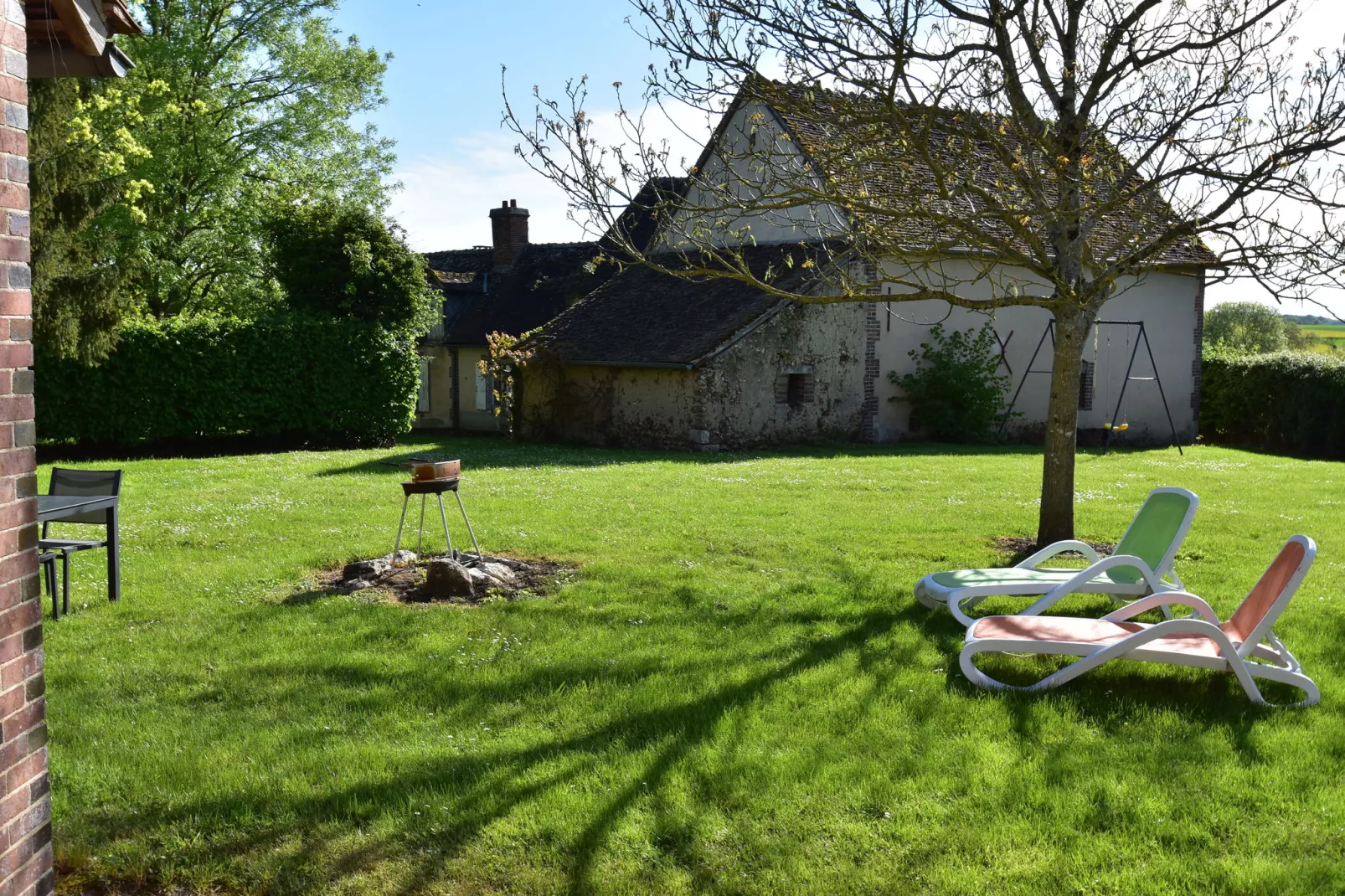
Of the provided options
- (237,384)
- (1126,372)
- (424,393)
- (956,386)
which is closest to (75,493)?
(237,384)

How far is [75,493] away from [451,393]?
25603mm

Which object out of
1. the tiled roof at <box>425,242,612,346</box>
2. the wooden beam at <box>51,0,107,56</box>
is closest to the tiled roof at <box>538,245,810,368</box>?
the tiled roof at <box>425,242,612,346</box>

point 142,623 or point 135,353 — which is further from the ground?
point 135,353

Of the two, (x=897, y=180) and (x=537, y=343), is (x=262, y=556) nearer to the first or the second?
(x=897, y=180)

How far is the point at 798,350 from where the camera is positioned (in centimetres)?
2355

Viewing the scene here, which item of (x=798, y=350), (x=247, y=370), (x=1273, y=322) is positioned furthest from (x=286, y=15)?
(x=1273, y=322)

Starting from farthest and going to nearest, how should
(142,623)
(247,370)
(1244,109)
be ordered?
(247,370), (1244,109), (142,623)

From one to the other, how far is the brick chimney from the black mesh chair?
27941 mm

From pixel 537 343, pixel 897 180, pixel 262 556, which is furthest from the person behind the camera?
pixel 537 343

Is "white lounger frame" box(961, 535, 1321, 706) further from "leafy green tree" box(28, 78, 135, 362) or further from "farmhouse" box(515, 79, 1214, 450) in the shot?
"leafy green tree" box(28, 78, 135, 362)

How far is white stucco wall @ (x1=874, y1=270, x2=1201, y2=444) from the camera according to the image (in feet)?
82.4

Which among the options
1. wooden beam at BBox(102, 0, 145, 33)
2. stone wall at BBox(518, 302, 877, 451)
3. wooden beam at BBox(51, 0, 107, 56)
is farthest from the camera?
stone wall at BBox(518, 302, 877, 451)

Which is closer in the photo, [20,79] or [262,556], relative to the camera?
[20,79]

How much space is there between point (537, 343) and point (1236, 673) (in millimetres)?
20914
